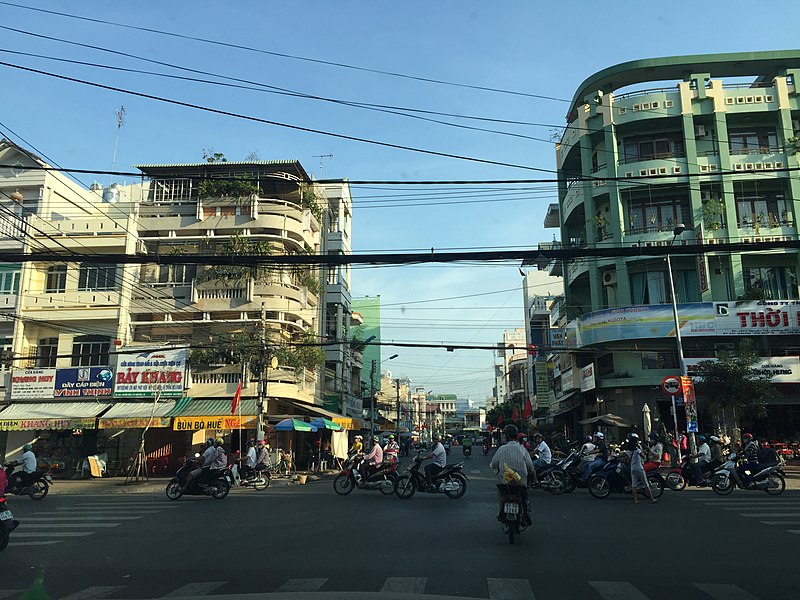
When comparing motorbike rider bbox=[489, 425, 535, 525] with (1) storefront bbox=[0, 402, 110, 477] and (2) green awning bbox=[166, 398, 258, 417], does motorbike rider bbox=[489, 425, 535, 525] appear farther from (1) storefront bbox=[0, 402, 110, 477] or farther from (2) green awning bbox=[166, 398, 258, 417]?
(1) storefront bbox=[0, 402, 110, 477]

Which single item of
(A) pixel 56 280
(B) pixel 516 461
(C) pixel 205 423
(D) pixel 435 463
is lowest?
(D) pixel 435 463

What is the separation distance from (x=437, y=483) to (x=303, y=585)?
1029cm

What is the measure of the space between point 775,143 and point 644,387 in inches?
567

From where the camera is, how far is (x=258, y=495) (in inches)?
760

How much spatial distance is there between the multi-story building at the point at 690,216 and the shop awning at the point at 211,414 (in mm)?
17273

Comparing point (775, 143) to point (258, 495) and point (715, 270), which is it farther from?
point (258, 495)

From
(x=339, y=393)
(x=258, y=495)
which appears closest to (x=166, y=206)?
(x=339, y=393)

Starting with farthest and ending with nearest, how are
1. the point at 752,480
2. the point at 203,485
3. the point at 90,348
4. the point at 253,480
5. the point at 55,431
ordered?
the point at 90,348
the point at 55,431
the point at 253,480
the point at 203,485
the point at 752,480

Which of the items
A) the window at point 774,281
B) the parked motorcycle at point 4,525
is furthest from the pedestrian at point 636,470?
the window at point 774,281

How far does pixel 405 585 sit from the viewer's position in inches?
265

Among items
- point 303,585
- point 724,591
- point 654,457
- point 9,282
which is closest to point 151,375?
point 9,282

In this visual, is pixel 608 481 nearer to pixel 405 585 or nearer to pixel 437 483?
pixel 437 483

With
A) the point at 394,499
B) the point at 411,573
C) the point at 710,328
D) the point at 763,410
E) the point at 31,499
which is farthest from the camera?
the point at 710,328

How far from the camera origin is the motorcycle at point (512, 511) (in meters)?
9.47
